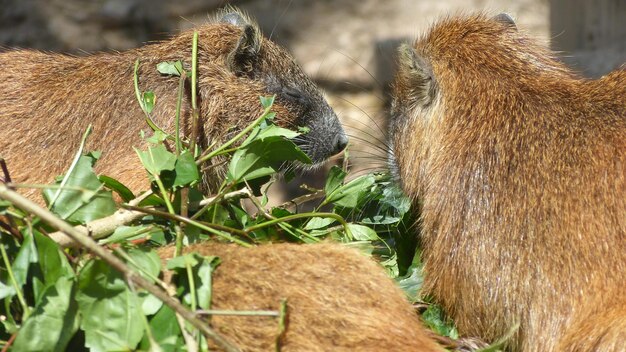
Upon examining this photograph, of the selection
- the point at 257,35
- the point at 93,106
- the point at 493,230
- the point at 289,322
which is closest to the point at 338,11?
the point at 257,35

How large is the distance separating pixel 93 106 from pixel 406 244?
1.66 meters

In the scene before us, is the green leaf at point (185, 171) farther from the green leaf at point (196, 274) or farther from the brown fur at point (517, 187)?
the brown fur at point (517, 187)

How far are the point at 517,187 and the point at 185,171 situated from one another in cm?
121

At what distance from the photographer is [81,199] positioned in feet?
9.70

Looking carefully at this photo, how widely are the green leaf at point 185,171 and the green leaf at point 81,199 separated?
0.24 meters

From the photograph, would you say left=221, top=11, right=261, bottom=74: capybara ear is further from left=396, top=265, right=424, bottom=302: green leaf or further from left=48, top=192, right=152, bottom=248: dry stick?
left=48, top=192, right=152, bottom=248: dry stick

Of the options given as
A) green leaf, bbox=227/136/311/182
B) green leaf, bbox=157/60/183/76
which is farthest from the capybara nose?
green leaf, bbox=227/136/311/182

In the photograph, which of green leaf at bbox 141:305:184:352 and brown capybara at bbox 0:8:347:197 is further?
brown capybara at bbox 0:8:347:197

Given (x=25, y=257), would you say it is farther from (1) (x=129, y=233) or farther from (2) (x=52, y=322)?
(1) (x=129, y=233)

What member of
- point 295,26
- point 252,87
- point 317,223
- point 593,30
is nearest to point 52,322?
point 317,223

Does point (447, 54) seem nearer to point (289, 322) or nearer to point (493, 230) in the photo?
point (493, 230)

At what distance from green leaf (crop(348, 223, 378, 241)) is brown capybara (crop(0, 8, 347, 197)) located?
91cm

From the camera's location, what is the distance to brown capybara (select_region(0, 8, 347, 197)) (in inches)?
173

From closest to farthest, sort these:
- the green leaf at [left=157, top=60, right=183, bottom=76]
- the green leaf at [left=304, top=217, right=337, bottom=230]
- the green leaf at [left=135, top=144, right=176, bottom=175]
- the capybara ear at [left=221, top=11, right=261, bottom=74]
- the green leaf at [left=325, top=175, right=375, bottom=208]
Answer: the green leaf at [left=135, top=144, right=176, bottom=175]
the green leaf at [left=304, top=217, right=337, bottom=230]
the green leaf at [left=325, top=175, right=375, bottom=208]
the green leaf at [left=157, top=60, right=183, bottom=76]
the capybara ear at [left=221, top=11, right=261, bottom=74]
